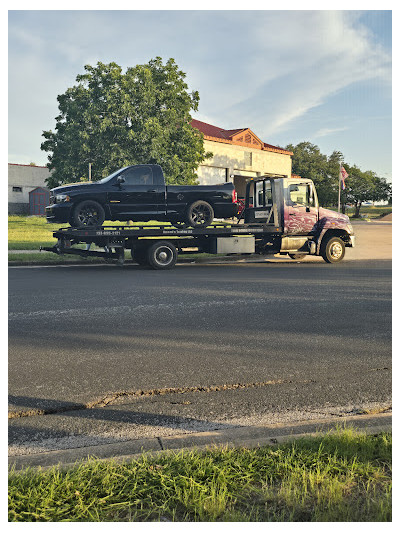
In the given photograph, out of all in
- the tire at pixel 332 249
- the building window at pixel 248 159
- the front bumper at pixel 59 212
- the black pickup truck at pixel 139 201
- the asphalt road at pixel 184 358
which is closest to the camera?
the asphalt road at pixel 184 358

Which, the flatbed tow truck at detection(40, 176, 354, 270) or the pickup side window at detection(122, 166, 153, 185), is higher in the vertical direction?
the pickup side window at detection(122, 166, 153, 185)

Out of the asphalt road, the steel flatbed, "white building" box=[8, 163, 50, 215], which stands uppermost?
"white building" box=[8, 163, 50, 215]

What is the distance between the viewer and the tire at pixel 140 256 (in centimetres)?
1554

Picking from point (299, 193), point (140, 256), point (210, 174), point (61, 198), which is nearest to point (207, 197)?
point (140, 256)

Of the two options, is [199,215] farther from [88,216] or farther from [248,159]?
[248,159]

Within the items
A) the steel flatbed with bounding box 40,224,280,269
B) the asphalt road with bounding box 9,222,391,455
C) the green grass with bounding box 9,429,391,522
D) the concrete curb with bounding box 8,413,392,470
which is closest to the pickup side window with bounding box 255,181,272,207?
the steel flatbed with bounding box 40,224,280,269

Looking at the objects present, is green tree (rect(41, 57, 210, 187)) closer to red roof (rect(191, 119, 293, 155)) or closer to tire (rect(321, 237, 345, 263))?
tire (rect(321, 237, 345, 263))

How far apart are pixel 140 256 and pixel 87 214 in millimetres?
2220

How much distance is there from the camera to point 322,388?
496 cm

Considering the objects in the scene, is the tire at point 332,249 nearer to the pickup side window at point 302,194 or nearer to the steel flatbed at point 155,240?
the pickup side window at point 302,194

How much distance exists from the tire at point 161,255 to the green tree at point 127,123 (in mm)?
9459

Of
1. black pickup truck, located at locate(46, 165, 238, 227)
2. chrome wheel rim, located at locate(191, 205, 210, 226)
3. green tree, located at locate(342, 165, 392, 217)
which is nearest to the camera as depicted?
black pickup truck, located at locate(46, 165, 238, 227)

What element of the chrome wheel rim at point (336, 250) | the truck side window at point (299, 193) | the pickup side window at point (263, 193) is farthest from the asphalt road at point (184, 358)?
the chrome wheel rim at point (336, 250)

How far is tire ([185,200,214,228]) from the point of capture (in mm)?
15742
